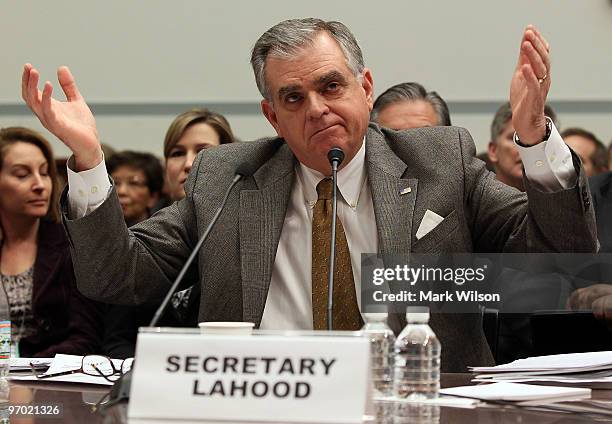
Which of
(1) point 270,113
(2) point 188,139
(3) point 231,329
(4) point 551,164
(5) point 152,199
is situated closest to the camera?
(3) point 231,329

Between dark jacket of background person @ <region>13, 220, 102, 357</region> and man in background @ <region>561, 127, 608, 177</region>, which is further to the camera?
man in background @ <region>561, 127, 608, 177</region>

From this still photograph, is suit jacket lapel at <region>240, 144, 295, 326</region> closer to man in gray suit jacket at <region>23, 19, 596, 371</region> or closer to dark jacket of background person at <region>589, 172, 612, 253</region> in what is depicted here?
man in gray suit jacket at <region>23, 19, 596, 371</region>

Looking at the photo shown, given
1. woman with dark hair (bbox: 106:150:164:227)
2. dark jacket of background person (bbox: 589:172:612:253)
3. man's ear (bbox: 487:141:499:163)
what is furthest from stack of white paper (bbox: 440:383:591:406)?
woman with dark hair (bbox: 106:150:164:227)

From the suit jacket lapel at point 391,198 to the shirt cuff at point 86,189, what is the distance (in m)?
0.66

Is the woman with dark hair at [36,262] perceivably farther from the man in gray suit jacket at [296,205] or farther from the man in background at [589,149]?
the man in background at [589,149]

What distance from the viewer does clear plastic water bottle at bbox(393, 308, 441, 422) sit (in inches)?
59.1

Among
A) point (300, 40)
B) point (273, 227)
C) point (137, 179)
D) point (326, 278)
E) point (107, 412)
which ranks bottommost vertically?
point (107, 412)

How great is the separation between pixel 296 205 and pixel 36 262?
1.61 metres

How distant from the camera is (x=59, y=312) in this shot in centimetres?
360

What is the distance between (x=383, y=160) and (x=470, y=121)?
276cm

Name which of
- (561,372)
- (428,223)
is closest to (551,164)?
(428,223)

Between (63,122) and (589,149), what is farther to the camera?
(589,149)

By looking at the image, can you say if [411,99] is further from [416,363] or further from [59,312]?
[416,363]

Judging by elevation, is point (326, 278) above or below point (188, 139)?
below
